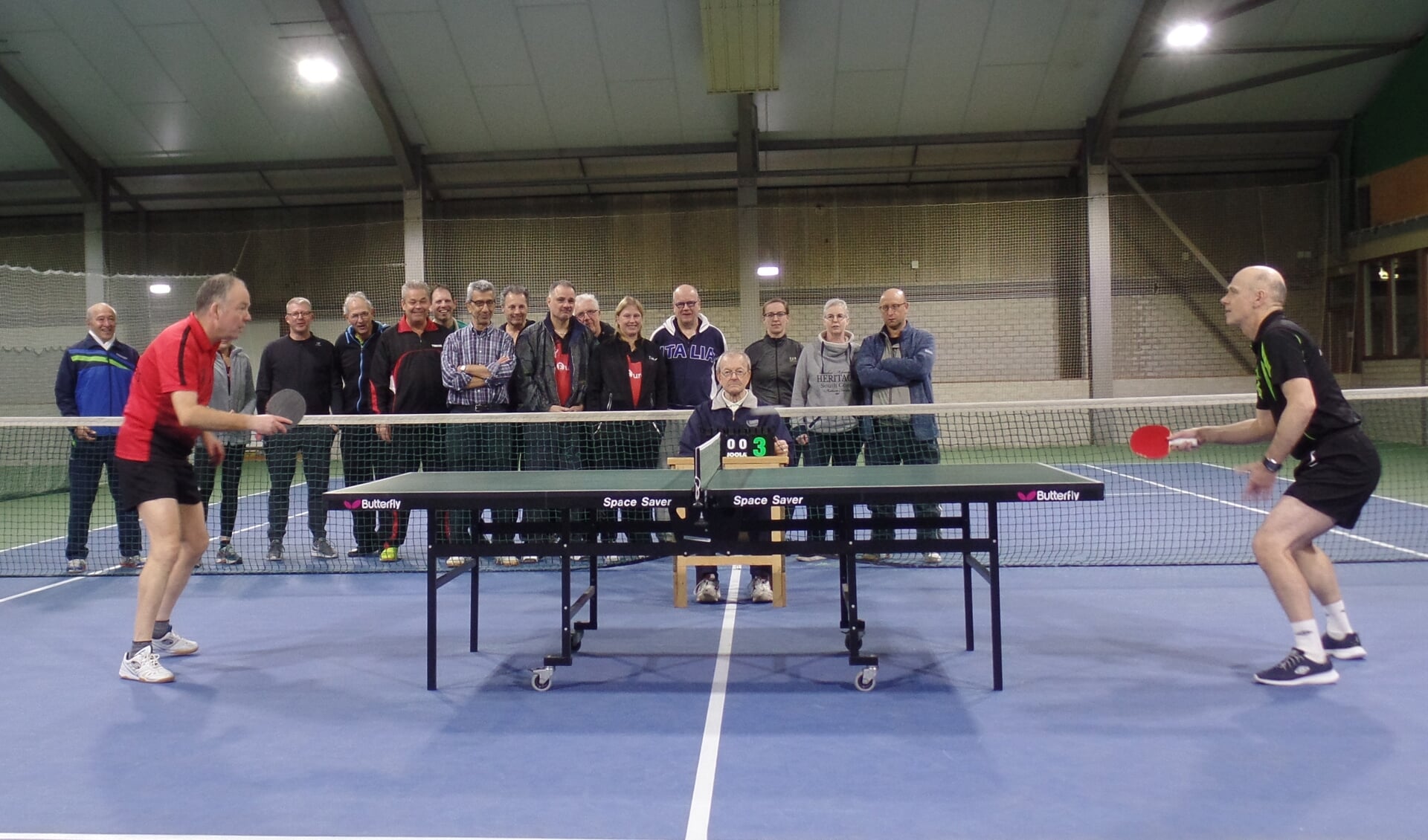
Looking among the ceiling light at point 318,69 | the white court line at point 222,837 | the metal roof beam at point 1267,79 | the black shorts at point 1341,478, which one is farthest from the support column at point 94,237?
the black shorts at point 1341,478

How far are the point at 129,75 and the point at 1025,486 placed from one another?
48.4ft

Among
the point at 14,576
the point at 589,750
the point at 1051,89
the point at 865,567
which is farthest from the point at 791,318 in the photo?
the point at 589,750

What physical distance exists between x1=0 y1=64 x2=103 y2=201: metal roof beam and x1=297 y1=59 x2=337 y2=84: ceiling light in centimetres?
469

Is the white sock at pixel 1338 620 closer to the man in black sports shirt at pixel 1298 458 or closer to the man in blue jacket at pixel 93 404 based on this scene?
the man in black sports shirt at pixel 1298 458

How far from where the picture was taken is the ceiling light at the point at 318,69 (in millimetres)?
12633

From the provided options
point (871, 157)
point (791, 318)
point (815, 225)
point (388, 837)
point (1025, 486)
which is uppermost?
point (871, 157)

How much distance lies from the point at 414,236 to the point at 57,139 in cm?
558

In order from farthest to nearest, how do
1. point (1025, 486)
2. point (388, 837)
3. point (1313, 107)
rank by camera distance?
point (1313, 107) < point (1025, 486) < point (388, 837)

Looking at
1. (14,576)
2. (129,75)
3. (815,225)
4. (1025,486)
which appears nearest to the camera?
(1025,486)

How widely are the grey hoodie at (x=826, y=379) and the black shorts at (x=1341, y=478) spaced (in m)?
3.20

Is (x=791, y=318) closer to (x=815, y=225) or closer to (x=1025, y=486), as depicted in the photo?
(x=815, y=225)

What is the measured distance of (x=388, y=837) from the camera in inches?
107

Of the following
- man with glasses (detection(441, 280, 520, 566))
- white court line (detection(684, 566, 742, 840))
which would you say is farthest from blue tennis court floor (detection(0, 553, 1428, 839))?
man with glasses (detection(441, 280, 520, 566))

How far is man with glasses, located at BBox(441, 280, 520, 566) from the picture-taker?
6723 millimetres
